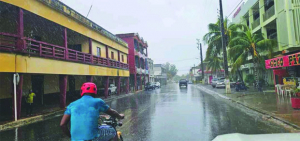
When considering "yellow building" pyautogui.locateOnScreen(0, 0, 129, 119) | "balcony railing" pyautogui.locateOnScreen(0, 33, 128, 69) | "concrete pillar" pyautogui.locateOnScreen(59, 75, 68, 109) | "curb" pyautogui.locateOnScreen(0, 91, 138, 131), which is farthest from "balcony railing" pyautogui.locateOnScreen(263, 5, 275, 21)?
"curb" pyautogui.locateOnScreen(0, 91, 138, 131)

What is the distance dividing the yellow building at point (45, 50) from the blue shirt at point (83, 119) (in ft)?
30.5

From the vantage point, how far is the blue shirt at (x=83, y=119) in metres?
2.83

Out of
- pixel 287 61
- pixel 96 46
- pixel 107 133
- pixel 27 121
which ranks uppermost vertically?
pixel 96 46

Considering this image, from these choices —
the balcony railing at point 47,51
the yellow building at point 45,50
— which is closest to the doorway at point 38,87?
the yellow building at point 45,50

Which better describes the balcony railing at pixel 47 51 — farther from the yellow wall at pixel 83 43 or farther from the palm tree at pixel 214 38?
the palm tree at pixel 214 38

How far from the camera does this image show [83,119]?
112 inches

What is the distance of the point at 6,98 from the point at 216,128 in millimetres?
13596

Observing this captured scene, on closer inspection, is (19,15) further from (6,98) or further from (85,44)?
(85,44)

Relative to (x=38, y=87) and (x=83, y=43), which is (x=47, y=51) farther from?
(x=83, y=43)

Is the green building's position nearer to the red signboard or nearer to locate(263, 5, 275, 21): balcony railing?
locate(263, 5, 275, 21): balcony railing

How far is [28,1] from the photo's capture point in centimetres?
1217

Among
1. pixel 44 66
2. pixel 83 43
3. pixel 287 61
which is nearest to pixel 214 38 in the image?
pixel 287 61

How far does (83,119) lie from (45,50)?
13.7 metres

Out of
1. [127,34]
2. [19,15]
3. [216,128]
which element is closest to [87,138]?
[216,128]
